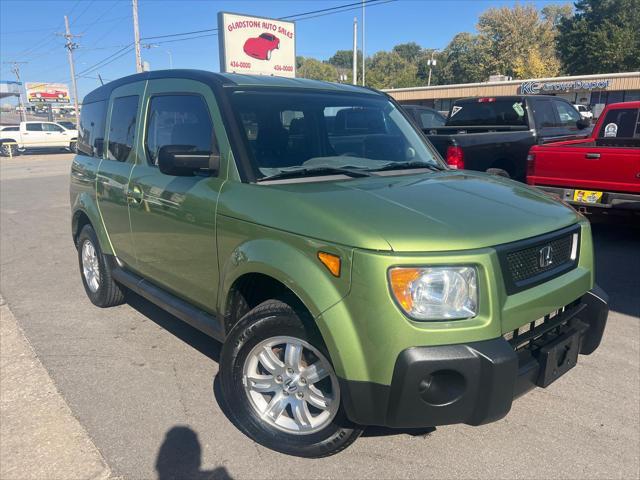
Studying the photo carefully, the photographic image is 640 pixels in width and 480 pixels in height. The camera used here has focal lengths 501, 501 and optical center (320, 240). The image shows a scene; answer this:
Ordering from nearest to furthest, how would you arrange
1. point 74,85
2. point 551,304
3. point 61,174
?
point 551,304 < point 61,174 < point 74,85

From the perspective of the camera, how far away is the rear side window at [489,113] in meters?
9.01

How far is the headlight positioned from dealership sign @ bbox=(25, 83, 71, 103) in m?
84.4

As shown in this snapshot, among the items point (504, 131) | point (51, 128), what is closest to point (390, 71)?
point (51, 128)

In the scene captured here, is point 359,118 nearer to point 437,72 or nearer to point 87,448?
point 87,448

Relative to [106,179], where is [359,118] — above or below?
above

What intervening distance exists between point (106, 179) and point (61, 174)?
17346 millimetres

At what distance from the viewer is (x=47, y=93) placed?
74562mm

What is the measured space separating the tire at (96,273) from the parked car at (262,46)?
12889mm

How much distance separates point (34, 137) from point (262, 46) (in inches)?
857

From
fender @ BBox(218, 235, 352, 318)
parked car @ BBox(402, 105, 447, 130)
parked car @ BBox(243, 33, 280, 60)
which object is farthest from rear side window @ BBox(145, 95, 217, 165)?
parked car @ BBox(243, 33, 280, 60)

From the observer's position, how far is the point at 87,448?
2.77 m

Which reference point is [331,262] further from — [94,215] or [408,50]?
[408,50]

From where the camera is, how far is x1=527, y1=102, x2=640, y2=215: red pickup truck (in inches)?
233

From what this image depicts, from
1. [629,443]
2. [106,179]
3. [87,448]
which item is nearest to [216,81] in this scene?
[106,179]
